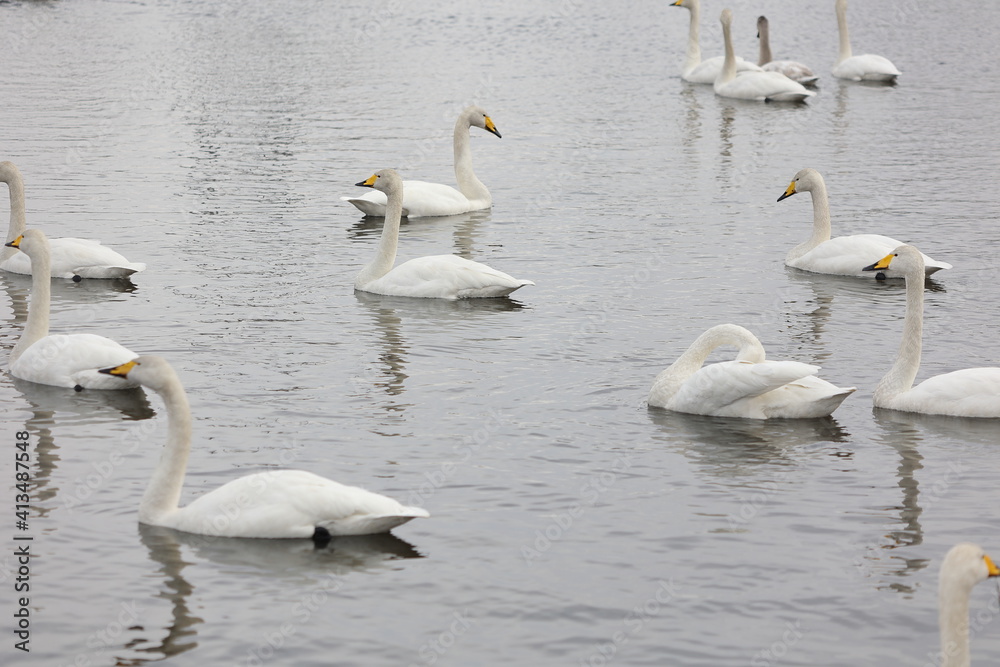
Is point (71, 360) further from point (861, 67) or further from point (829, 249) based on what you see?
point (861, 67)

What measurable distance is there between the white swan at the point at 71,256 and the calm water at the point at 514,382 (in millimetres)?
280

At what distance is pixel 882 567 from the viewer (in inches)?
362

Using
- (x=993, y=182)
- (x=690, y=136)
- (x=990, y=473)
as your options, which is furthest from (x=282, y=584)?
(x=690, y=136)

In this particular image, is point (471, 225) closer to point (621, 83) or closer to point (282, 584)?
point (282, 584)

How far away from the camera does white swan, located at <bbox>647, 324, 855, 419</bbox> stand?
1188 cm

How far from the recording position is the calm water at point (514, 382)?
8547 millimetres

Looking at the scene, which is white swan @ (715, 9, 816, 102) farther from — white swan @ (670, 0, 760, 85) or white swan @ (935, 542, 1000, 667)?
white swan @ (935, 542, 1000, 667)

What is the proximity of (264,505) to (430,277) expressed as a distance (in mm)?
7246

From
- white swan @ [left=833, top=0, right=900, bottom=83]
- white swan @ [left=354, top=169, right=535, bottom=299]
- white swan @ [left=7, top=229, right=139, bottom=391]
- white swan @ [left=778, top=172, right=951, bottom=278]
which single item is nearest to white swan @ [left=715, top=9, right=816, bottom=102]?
white swan @ [left=833, top=0, right=900, bottom=83]

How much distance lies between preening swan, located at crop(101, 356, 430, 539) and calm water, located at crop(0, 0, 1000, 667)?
0.14 metres

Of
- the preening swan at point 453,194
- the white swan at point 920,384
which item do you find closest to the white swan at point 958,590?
the white swan at point 920,384

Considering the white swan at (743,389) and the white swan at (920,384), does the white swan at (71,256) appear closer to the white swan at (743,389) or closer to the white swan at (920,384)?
the white swan at (743,389)

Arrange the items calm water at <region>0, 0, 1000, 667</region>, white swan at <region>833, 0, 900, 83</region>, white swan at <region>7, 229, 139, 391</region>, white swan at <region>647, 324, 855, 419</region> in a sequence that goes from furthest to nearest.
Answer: white swan at <region>833, 0, 900, 83</region>
white swan at <region>7, 229, 139, 391</region>
white swan at <region>647, 324, 855, 419</region>
calm water at <region>0, 0, 1000, 667</region>

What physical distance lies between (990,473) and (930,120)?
19.7 metres
